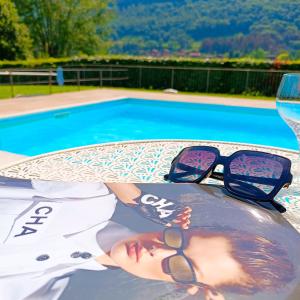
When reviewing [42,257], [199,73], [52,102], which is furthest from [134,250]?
[199,73]

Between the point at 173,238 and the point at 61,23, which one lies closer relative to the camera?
the point at 173,238

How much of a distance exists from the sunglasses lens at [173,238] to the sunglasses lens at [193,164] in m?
0.73

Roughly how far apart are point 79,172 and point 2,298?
120 inches

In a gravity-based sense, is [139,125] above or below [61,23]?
below

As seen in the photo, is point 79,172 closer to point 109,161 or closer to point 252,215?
point 109,161

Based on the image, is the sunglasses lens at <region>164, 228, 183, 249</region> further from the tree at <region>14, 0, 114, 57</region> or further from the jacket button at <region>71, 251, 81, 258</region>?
the tree at <region>14, 0, 114, 57</region>

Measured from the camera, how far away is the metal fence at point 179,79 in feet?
43.0

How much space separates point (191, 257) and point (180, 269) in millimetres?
68

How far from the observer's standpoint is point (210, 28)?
73250mm

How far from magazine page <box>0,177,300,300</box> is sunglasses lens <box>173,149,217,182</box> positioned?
1.01ft

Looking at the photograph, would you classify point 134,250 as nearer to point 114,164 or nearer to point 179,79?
point 114,164

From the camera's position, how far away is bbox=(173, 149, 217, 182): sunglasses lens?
1894 millimetres

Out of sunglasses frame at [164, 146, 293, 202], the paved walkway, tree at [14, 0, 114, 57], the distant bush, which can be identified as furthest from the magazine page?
tree at [14, 0, 114, 57]

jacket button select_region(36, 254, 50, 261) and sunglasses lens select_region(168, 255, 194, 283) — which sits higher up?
sunglasses lens select_region(168, 255, 194, 283)
